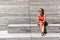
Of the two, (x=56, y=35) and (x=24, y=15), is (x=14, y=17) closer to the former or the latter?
(x=24, y=15)

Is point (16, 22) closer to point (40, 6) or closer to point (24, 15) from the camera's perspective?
point (24, 15)

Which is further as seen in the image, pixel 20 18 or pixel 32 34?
pixel 20 18

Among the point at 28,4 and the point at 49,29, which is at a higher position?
the point at 28,4

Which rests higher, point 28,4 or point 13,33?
point 28,4

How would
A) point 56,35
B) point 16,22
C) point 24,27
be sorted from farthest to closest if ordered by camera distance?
point 16,22
point 24,27
point 56,35

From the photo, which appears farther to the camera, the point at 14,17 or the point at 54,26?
the point at 14,17

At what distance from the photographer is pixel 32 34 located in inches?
438

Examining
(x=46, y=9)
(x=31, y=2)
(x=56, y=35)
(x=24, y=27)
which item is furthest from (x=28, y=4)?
(x=56, y=35)

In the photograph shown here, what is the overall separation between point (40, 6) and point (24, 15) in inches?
42.6

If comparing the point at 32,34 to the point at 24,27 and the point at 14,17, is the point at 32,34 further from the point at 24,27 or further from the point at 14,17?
the point at 14,17

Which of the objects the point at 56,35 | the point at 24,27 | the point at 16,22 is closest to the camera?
the point at 56,35

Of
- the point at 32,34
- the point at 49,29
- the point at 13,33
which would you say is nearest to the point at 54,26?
the point at 49,29

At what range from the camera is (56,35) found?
1080 centimetres

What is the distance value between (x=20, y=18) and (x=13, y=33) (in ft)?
5.88
